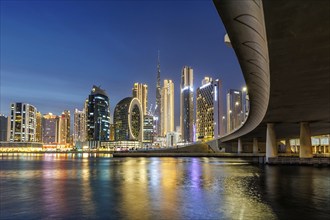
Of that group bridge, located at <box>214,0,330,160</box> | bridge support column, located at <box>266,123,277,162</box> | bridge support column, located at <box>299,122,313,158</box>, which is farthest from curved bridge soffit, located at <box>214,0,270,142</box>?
bridge support column, located at <box>266,123,277,162</box>

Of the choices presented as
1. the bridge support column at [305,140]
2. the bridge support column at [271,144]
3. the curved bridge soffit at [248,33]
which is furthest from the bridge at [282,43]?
the bridge support column at [271,144]

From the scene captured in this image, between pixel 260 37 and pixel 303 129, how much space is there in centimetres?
5467

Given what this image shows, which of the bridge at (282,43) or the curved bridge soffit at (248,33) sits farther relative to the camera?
the curved bridge soffit at (248,33)

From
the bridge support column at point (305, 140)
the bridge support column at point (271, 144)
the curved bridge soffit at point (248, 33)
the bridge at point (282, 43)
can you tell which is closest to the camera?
the bridge at point (282, 43)

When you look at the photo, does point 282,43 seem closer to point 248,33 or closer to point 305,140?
point 248,33

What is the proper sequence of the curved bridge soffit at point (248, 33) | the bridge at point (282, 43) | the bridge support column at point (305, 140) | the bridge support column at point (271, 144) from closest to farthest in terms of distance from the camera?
1. the bridge at point (282, 43)
2. the curved bridge soffit at point (248, 33)
3. the bridge support column at point (305, 140)
4. the bridge support column at point (271, 144)

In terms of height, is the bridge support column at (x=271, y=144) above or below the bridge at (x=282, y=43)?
below

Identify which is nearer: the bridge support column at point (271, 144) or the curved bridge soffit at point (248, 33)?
the curved bridge soffit at point (248, 33)

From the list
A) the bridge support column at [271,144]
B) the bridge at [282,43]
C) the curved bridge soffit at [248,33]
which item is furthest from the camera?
the bridge support column at [271,144]

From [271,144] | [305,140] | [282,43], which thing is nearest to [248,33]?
[282,43]

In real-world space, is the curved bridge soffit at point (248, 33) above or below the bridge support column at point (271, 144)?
above

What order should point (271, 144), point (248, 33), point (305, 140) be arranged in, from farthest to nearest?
point (271, 144) < point (305, 140) < point (248, 33)

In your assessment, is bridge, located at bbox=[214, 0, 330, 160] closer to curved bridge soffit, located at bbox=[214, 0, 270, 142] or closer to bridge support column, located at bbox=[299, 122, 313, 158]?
curved bridge soffit, located at bbox=[214, 0, 270, 142]

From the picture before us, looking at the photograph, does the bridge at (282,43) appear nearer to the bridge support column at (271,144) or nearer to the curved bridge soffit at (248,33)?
the curved bridge soffit at (248,33)
